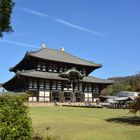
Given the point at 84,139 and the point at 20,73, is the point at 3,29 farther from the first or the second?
the point at 20,73

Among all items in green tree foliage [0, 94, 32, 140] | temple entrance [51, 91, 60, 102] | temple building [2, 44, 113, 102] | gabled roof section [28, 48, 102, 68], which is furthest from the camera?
gabled roof section [28, 48, 102, 68]

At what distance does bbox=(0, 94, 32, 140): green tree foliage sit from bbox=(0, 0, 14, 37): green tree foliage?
33.7ft

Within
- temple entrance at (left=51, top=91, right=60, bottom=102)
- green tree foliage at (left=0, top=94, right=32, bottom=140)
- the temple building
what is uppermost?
the temple building

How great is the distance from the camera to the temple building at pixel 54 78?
63.3m

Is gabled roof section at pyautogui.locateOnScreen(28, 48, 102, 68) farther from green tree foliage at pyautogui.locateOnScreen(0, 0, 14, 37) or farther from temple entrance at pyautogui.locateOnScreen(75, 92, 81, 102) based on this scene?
green tree foliage at pyautogui.locateOnScreen(0, 0, 14, 37)

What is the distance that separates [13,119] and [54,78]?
5116 cm

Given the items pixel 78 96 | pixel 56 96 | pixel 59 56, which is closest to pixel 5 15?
pixel 56 96

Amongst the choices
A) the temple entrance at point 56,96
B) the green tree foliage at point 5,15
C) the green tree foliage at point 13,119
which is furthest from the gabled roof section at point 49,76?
the green tree foliage at point 13,119

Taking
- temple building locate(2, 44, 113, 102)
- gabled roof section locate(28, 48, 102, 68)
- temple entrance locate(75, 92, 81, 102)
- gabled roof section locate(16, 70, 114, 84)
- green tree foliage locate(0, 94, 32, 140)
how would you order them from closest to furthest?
green tree foliage locate(0, 94, 32, 140) → gabled roof section locate(16, 70, 114, 84) → temple building locate(2, 44, 113, 102) → gabled roof section locate(28, 48, 102, 68) → temple entrance locate(75, 92, 81, 102)

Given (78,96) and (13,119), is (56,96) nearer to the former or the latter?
(78,96)

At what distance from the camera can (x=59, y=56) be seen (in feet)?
239

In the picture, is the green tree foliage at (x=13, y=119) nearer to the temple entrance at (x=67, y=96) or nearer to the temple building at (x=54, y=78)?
the temple building at (x=54, y=78)

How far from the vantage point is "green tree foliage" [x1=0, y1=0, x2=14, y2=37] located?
2217cm

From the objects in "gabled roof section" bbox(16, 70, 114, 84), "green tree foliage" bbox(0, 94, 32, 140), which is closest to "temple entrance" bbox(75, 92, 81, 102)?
"gabled roof section" bbox(16, 70, 114, 84)
